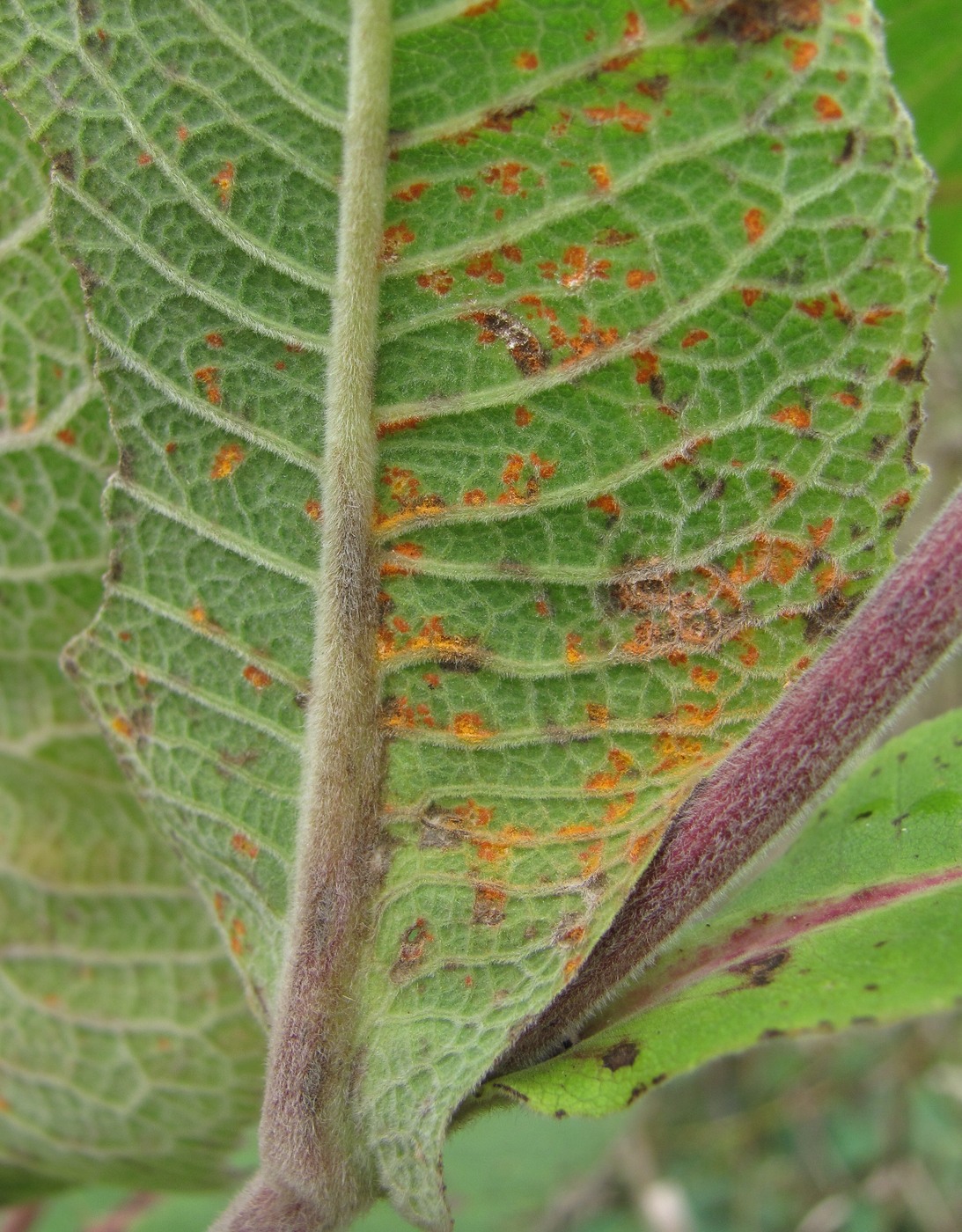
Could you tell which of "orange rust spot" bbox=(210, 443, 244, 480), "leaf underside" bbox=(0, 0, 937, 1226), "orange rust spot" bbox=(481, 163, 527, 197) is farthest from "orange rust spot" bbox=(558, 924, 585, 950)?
"orange rust spot" bbox=(481, 163, 527, 197)

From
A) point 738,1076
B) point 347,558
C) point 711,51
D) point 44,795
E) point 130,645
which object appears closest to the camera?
point 711,51

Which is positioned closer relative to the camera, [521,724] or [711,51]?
[711,51]

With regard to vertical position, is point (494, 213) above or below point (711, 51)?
below

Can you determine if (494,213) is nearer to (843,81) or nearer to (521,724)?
(843,81)

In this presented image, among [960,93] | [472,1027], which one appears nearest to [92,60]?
[472,1027]

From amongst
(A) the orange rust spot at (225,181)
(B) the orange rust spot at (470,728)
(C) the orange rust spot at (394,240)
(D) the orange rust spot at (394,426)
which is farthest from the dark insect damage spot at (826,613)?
(A) the orange rust spot at (225,181)

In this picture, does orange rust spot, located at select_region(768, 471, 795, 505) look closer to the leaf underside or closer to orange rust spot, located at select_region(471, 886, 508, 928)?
the leaf underside

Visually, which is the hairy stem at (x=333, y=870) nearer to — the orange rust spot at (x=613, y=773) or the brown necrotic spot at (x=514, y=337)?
the brown necrotic spot at (x=514, y=337)
